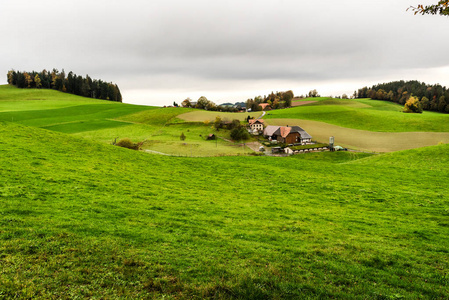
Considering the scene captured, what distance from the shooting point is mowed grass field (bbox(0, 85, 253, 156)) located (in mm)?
66312

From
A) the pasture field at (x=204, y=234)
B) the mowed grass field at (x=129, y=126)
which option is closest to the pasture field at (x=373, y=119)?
the mowed grass field at (x=129, y=126)

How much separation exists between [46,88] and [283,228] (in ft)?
719

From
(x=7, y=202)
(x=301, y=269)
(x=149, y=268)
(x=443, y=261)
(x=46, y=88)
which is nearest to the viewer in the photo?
(x=149, y=268)

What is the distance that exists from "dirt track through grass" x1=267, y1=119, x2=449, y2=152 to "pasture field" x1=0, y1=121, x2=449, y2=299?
170ft

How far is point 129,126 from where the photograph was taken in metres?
89.9

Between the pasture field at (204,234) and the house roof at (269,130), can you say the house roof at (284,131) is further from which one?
the pasture field at (204,234)

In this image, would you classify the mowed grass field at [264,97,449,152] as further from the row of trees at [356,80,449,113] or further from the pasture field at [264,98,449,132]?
the row of trees at [356,80,449,113]

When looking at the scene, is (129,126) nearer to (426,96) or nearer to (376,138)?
(376,138)

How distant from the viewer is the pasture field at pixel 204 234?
7648mm

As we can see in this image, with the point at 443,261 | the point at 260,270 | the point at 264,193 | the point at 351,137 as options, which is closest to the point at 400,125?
the point at 351,137

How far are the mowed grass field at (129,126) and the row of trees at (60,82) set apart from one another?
43266mm

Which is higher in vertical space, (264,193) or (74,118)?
(74,118)

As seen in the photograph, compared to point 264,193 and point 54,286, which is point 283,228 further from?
point 54,286

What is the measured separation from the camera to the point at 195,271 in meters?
8.52
